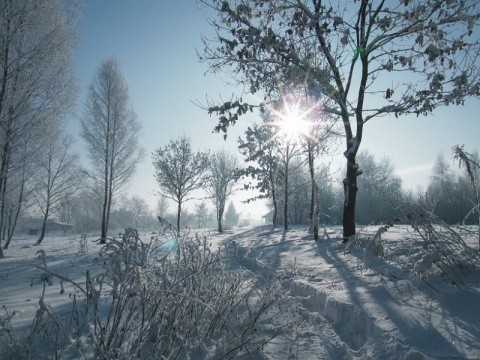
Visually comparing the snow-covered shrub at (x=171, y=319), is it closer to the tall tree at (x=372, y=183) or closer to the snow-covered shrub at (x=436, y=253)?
the snow-covered shrub at (x=436, y=253)

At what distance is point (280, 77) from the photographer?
6656 millimetres

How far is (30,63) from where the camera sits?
860 cm

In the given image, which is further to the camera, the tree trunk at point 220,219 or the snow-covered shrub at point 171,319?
the tree trunk at point 220,219

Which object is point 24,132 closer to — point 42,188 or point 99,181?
point 99,181

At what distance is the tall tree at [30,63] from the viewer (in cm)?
829

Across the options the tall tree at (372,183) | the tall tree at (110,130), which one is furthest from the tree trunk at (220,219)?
the tall tree at (372,183)

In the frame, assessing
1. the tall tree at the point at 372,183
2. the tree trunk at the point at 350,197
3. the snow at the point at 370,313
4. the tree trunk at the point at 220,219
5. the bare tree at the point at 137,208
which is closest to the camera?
the snow at the point at 370,313

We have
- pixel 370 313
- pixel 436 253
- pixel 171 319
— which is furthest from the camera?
pixel 436 253

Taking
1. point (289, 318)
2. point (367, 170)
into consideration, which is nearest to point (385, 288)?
point (289, 318)

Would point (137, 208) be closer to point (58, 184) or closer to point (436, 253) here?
point (58, 184)

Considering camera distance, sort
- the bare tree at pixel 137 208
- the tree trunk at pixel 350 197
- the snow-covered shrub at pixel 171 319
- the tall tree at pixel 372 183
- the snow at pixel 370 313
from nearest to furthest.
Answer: the snow-covered shrub at pixel 171 319 → the snow at pixel 370 313 → the tree trunk at pixel 350 197 → the tall tree at pixel 372 183 → the bare tree at pixel 137 208

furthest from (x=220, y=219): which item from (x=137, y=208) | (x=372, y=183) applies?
(x=137, y=208)

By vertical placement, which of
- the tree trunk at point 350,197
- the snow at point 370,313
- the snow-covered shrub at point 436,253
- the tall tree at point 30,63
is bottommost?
the snow at point 370,313

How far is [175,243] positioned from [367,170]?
43743 mm
